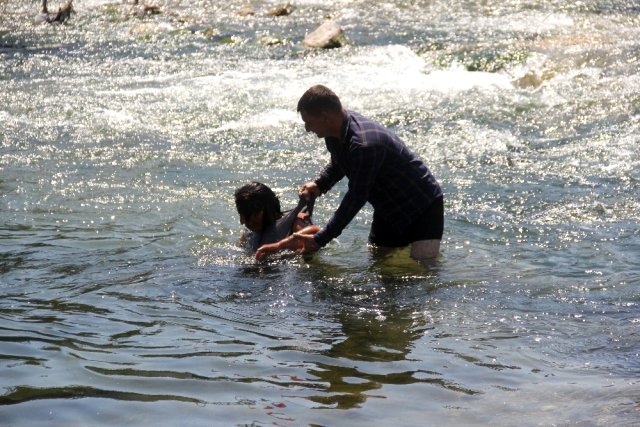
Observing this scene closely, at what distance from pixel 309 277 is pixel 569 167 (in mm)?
4659

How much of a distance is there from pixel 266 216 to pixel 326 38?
1199 centimetres

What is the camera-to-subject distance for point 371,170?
6625 mm

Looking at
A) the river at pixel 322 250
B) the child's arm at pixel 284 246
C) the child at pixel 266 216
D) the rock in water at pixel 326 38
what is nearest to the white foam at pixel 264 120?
the river at pixel 322 250

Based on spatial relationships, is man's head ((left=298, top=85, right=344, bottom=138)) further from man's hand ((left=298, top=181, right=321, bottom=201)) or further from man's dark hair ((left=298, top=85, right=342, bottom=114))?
man's hand ((left=298, top=181, right=321, bottom=201))

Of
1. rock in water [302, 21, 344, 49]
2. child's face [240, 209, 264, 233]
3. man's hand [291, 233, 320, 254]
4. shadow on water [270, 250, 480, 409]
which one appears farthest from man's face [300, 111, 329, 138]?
rock in water [302, 21, 344, 49]

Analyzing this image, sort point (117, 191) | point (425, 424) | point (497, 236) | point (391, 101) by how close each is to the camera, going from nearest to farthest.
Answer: point (425, 424) < point (497, 236) < point (117, 191) < point (391, 101)

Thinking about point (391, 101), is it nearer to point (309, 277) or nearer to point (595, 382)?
point (309, 277)

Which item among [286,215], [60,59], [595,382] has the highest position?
[60,59]

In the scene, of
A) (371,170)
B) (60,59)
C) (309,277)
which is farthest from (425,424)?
(60,59)

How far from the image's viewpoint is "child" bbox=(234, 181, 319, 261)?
7.33 metres

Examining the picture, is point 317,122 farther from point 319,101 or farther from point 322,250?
point 322,250

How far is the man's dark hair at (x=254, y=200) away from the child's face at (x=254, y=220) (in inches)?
0.9

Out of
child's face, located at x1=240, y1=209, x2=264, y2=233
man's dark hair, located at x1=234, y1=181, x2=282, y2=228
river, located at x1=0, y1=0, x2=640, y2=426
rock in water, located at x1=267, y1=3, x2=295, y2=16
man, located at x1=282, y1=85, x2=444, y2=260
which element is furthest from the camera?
rock in water, located at x1=267, y1=3, x2=295, y2=16

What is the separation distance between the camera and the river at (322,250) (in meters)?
4.86
